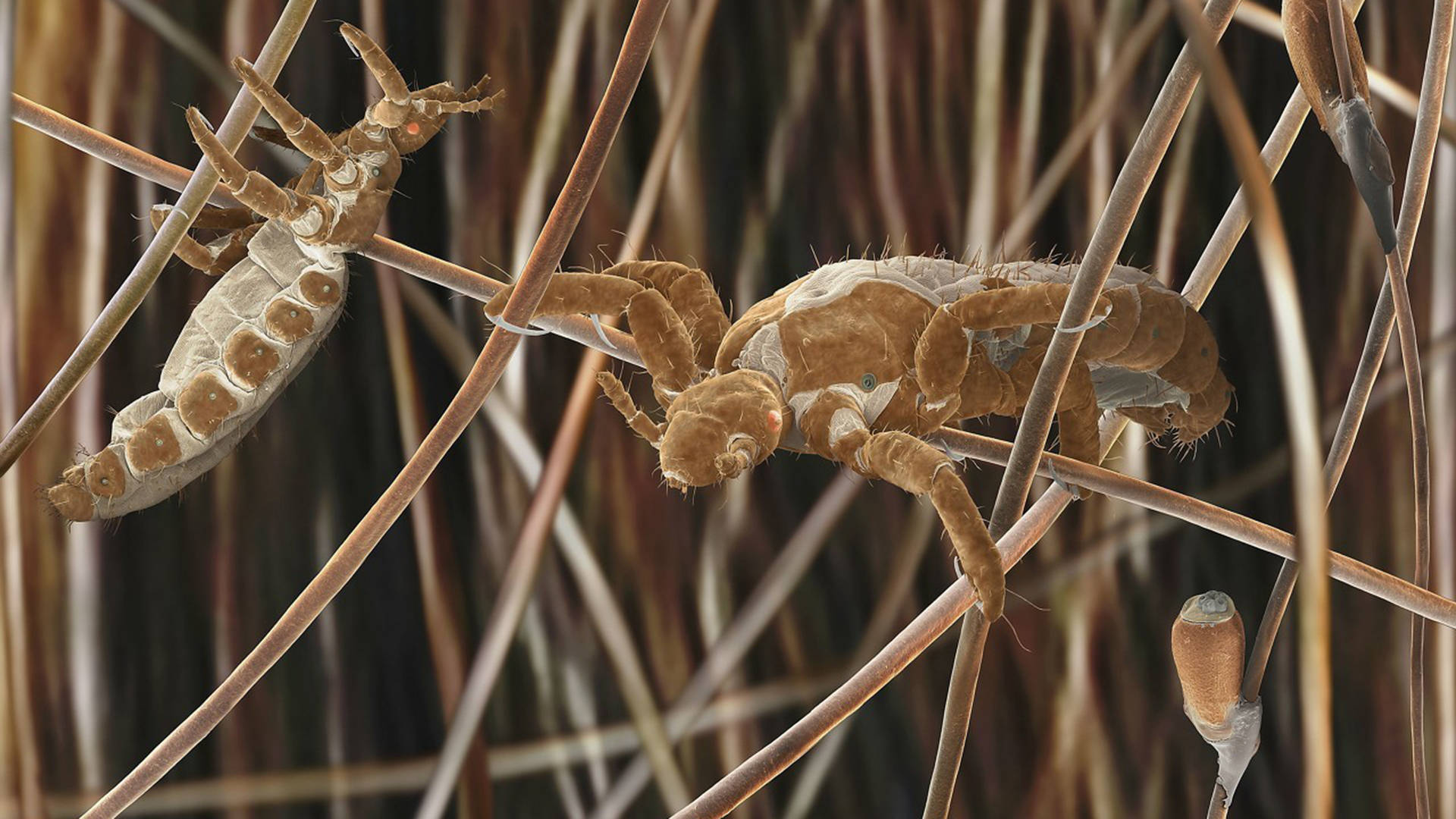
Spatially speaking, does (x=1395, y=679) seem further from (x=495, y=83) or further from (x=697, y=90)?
(x=495, y=83)

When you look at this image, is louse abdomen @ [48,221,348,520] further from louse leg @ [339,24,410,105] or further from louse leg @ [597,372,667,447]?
louse leg @ [597,372,667,447]

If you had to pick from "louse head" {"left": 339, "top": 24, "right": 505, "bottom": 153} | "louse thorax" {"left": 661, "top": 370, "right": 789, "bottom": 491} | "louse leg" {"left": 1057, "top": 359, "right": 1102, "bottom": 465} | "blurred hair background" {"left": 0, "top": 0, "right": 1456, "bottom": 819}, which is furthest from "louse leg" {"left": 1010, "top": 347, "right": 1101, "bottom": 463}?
"louse head" {"left": 339, "top": 24, "right": 505, "bottom": 153}

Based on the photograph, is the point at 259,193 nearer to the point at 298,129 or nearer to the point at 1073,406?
the point at 298,129

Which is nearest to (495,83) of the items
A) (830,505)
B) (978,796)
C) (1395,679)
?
(830,505)

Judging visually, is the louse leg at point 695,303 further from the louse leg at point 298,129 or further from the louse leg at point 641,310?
the louse leg at point 298,129

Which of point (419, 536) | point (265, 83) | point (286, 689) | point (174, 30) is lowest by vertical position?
point (286, 689)

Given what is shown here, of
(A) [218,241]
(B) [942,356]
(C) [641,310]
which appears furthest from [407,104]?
(B) [942,356]
